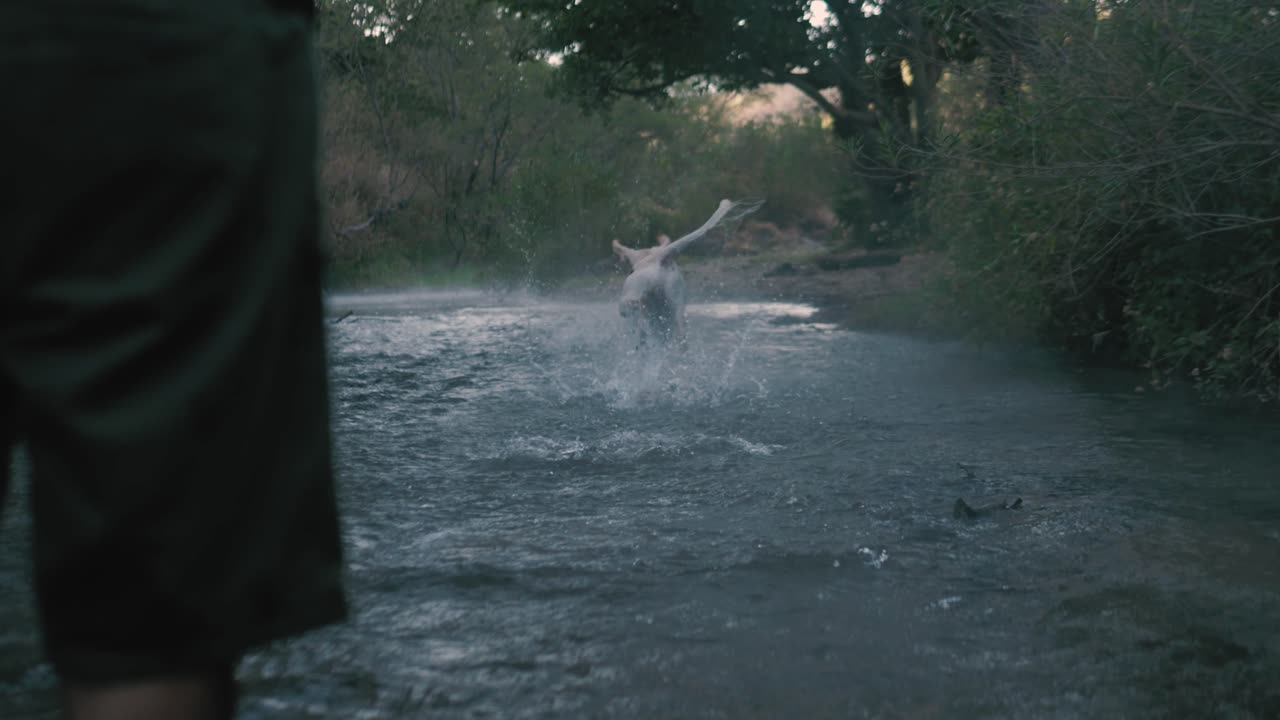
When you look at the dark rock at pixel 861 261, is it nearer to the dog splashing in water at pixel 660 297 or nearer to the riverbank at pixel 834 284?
the riverbank at pixel 834 284

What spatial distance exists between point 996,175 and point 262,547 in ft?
22.4

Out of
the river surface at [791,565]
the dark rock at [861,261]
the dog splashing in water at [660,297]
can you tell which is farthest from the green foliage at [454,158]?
the river surface at [791,565]

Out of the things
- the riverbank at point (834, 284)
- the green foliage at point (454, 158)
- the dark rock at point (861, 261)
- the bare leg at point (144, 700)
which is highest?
the green foliage at point (454, 158)

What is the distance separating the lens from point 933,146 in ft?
23.7

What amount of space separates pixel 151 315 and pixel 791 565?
10.7 feet

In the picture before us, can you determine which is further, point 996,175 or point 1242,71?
point 996,175

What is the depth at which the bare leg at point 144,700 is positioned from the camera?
0.99 metres

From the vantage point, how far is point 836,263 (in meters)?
22.3

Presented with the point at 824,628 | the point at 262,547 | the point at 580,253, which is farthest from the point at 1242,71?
the point at 580,253

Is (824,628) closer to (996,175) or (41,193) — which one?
(41,193)

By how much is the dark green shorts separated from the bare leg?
0.07ft

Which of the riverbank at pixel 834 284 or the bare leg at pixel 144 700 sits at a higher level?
the bare leg at pixel 144 700

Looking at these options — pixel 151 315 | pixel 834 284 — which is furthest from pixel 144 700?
pixel 834 284

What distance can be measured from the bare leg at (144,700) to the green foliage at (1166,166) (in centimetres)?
535
